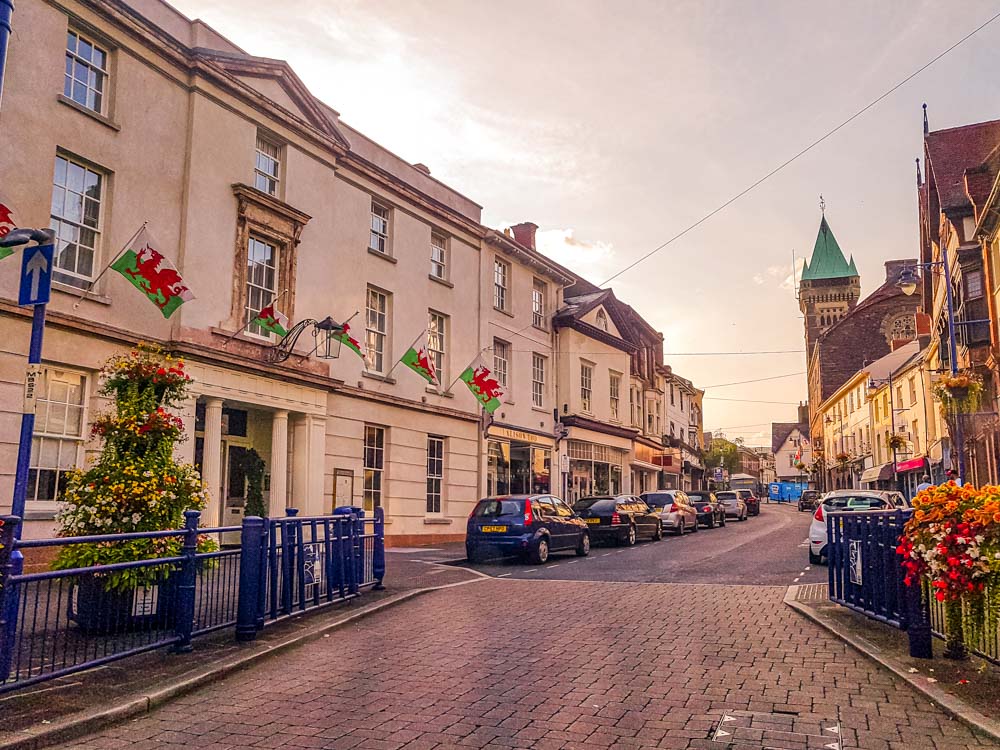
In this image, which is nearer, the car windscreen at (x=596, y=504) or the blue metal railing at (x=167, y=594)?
the blue metal railing at (x=167, y=594)

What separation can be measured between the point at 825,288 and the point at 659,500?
Result: 90.0 m

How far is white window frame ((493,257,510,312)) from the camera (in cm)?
2744

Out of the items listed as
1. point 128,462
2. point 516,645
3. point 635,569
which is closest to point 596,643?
point 516,645

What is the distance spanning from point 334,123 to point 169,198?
5.98 m

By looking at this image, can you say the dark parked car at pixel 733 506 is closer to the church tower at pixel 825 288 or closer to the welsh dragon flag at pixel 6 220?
the welsh dragon flag at pixel 6 220

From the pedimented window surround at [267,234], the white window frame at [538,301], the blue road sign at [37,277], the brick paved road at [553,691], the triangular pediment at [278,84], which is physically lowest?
the brick paved road at [553,691]

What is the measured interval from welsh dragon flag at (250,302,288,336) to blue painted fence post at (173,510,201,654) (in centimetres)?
976

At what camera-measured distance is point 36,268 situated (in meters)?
7.59

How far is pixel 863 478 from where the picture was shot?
51750mm

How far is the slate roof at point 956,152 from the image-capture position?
2959cm

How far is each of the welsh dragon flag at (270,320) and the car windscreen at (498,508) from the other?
19.2 ft

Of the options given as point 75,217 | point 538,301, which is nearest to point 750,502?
point 538,301

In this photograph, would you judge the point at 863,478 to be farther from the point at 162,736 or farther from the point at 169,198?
the point at 162,736

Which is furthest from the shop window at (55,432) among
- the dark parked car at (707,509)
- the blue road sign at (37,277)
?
the dark parked car at (707,509)
